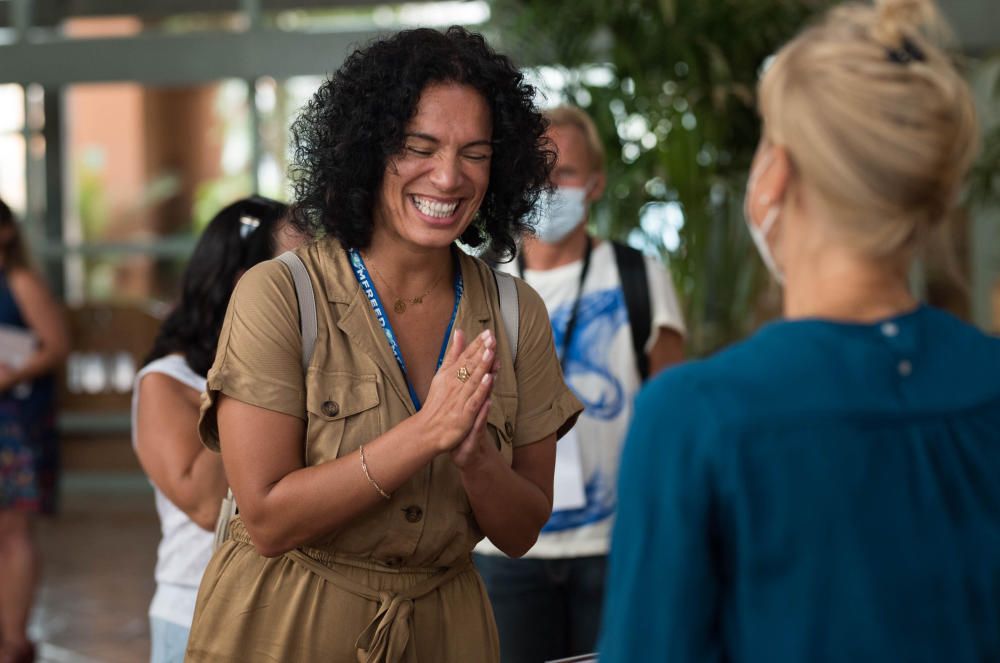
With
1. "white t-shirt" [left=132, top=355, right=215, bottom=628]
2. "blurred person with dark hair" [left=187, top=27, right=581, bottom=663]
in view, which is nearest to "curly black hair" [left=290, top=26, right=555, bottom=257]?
"blurred person with dark hair" [left=187, top=27, right=581, bottom=663]

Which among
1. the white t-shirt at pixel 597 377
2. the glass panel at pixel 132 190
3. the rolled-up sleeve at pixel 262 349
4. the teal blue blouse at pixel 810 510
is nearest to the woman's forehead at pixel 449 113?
the rolled-up sleeve at pixel 262 349

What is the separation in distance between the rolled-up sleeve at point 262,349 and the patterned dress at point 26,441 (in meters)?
3.40

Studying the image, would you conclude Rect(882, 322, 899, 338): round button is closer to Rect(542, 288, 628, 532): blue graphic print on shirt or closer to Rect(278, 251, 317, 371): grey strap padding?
Rect(278, 251, 317, 371): grey strap padding

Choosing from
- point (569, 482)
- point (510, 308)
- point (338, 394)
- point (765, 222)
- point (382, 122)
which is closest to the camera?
point (765, 222)

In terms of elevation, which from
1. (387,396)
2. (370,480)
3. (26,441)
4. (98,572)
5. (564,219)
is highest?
(564,219)

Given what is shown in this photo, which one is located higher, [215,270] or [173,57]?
[173,57]

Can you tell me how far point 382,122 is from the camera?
2070mm

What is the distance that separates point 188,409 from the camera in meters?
2.60

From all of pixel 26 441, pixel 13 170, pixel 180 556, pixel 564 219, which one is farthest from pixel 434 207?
pixel 13 170

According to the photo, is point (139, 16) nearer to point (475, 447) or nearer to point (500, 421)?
point (500, 421)

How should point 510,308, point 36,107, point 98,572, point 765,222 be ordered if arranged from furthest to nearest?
point 36,107 < point 98,572 < point 510,308 < point 765,222

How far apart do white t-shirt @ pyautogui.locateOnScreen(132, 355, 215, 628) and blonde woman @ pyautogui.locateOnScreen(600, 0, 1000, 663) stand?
1535 mm

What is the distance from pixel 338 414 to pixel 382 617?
320mm

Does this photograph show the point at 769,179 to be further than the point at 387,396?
No
